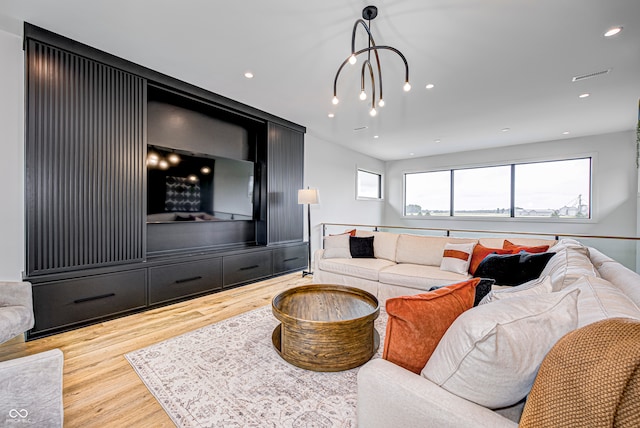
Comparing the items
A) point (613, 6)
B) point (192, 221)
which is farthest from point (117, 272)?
point (613, 6)

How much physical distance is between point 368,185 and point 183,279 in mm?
5686

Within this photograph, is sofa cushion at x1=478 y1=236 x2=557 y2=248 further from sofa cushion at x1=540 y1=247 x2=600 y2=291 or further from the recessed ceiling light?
the recessed ceiling light

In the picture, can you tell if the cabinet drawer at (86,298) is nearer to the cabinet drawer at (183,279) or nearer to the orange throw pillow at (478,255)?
the cabinet drawer at (183,279)

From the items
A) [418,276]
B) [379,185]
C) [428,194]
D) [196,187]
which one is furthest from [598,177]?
[196,187]

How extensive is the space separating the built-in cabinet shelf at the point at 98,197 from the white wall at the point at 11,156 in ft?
1.20

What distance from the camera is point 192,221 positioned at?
3.86 m

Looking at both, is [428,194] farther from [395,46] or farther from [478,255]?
[395,46]

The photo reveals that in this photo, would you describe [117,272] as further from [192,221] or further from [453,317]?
[453,317]

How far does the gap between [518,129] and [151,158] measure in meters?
6.19

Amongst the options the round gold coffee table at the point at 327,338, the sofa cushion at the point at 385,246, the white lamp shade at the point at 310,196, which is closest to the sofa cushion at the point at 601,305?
the round gold coffee table at the point at 327,338

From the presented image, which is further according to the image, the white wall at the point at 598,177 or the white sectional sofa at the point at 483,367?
the white wall at the point at 598,177

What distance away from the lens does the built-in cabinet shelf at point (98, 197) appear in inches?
98.0

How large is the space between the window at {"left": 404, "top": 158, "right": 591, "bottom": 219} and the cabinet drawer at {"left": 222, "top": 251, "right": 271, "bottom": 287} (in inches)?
201

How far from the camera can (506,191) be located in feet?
21.8
